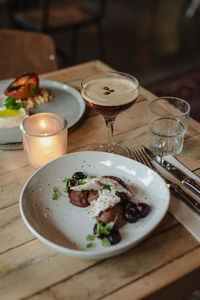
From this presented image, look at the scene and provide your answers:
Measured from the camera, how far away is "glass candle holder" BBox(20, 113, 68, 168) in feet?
3.28

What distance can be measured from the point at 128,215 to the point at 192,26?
404 centimetres

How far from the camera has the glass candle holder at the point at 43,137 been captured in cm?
100

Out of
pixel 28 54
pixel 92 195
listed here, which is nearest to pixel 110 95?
pixel 92 195

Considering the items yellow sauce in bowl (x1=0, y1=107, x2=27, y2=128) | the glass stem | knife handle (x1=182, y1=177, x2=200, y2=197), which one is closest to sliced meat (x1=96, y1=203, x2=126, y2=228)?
knife handle (x1=182, y1=177, x2=200, y2=197)

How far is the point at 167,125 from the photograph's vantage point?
46.8 inches

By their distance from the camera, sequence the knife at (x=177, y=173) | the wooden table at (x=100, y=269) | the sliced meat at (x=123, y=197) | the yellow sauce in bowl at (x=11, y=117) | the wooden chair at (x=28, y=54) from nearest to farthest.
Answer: the wooden table at (x=100, y=269)
the sliced meat at (x=123, y=197)
the knife at (x=177, y=173)
the yellow sauce in bowl at (x=11, y=117)
the wooden chair at (x=28, y=54)

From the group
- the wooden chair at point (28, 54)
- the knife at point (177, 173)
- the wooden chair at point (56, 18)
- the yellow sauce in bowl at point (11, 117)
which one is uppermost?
the knife at point (177, 173)

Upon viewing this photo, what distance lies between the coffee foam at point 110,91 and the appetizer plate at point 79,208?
5.9 inches

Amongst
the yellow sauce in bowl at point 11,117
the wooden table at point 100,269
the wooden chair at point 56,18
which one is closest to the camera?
the wooden table at point 100,269

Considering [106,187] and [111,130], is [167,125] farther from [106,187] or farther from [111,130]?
[106,187]

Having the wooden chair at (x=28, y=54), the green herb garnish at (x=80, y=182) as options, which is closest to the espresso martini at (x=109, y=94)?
the green herb garnish at (x=80, y=182)

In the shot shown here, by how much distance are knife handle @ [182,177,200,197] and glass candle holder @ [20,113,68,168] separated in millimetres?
364

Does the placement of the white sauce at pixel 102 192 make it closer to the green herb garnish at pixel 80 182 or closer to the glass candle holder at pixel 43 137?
the green herb garnish at pixel 80 182

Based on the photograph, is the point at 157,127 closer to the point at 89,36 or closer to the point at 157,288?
the point at 157,288
